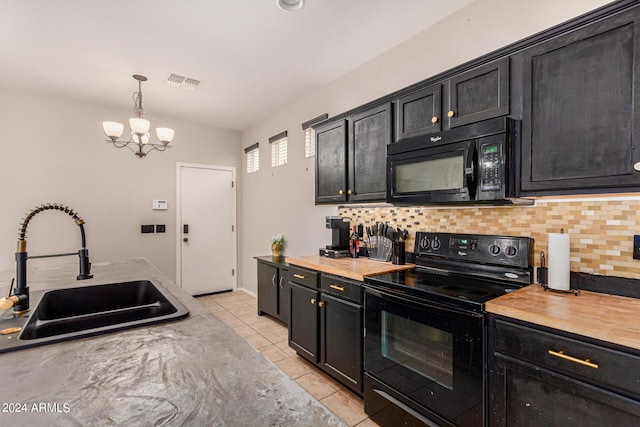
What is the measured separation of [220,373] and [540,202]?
192cm

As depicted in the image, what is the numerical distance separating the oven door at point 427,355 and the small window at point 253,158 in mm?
3589

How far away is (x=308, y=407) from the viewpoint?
25.5 inches

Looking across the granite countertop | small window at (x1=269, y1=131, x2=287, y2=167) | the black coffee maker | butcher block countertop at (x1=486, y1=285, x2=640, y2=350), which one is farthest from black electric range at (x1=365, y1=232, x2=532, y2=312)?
small window at (x1=269, y1=131, x2=287, y2=167)

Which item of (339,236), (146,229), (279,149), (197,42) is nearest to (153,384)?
(339,236)

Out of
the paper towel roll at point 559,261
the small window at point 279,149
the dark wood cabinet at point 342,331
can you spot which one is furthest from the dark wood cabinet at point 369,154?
the small window at point 279,149

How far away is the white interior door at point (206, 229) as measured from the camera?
4.91 m

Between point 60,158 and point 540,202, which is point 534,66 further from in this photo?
point 60,158

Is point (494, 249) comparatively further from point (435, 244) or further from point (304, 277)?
point (304, 277)

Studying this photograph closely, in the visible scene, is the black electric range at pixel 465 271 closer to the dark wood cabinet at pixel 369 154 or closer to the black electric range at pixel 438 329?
the black electric range at pixel 438 329

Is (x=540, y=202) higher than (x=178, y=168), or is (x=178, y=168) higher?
(x=178, y=168)

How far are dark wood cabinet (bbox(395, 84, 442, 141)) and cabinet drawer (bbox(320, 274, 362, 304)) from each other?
3.69 feet

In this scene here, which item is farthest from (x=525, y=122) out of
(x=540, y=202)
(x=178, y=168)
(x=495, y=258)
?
(x=178, y=168)

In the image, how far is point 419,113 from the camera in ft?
6.98

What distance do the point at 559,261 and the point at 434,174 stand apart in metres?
0.81
